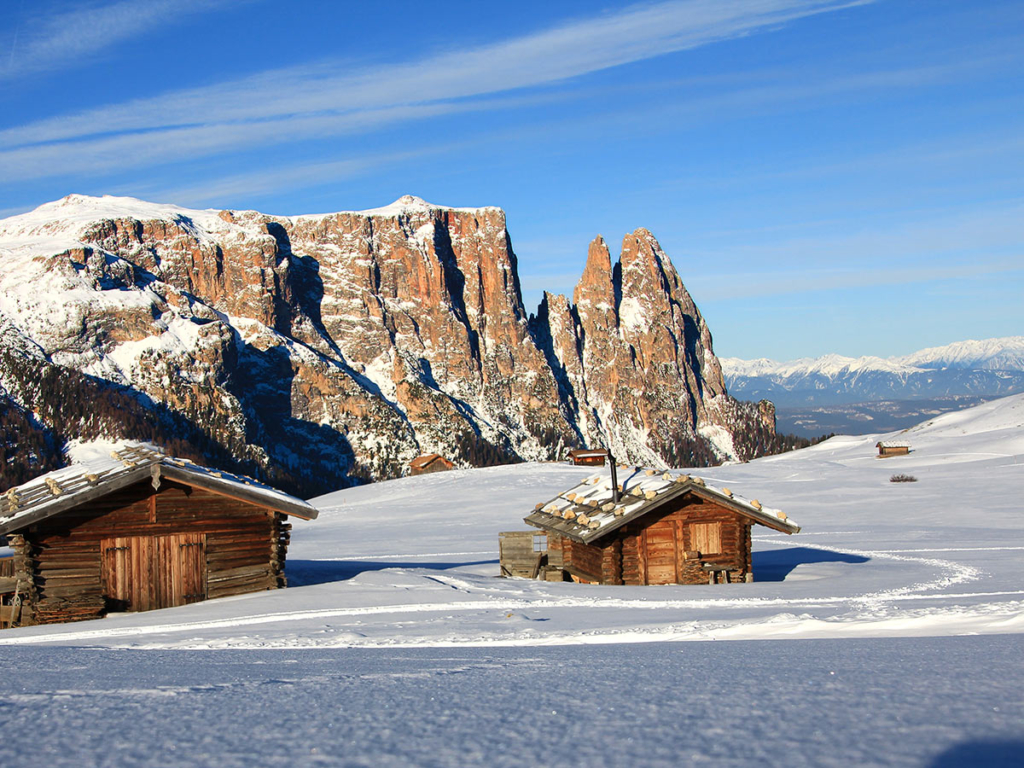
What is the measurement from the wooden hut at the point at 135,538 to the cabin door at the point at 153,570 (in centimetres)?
2

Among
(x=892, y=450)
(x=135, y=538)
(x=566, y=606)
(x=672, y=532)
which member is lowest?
(x=566, y=606)

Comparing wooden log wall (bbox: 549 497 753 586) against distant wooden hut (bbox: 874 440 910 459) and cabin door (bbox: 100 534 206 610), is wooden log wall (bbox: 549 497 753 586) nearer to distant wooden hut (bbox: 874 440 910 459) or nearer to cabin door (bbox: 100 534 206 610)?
cabin door (bbox: 100 534 206 610)

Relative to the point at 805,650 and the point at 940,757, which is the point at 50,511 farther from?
the point at 940,757

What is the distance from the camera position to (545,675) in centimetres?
723

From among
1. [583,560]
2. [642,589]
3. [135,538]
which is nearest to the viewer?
[135,538]

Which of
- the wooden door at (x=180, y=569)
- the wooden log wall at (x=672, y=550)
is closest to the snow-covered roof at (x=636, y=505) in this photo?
the wooden log wall at (x=672, y=550)

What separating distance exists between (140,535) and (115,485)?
1.64m

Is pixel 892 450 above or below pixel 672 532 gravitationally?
above

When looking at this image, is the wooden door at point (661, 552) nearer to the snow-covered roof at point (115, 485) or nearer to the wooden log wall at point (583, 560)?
the wooden log wall at point (583, 560)

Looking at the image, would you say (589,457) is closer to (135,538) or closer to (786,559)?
(786,559)

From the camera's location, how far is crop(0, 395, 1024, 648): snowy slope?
40.0ft

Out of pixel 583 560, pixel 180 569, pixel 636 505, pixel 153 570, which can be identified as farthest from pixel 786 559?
pixel 153 570

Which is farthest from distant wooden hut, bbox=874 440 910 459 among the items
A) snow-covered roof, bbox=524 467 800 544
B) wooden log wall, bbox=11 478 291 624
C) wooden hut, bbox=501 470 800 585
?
wooden log wall, bbox=11 478 291 624

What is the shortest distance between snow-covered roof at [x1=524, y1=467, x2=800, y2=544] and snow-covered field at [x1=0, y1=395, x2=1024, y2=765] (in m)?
1.89
